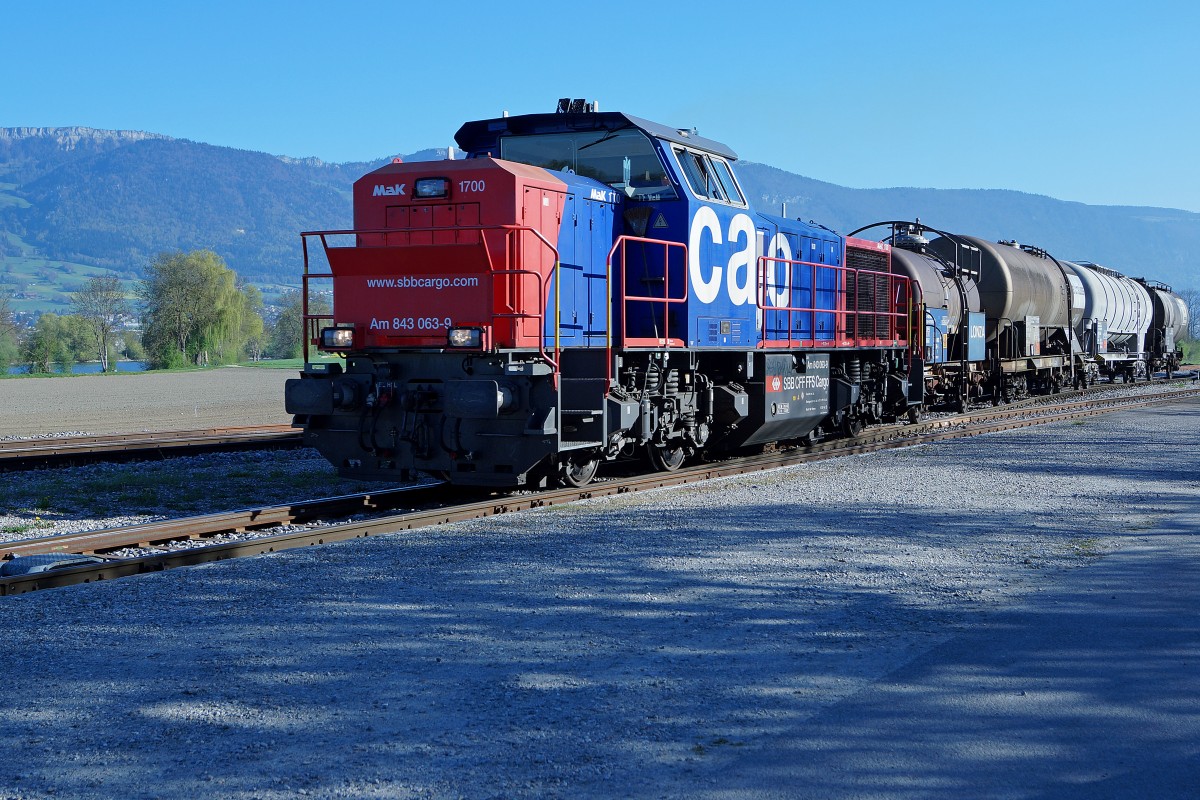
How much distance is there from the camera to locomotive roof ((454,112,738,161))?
446 inches

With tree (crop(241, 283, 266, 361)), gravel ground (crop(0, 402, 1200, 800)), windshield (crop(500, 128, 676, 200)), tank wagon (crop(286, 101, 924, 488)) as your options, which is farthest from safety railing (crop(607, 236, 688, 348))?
tree (crop(241, 283, 266, 361))

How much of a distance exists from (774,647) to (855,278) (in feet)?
38.5

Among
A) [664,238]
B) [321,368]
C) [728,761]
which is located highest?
[664,238]

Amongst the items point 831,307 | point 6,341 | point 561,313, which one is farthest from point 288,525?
point 6,341

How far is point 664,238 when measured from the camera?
1141cm

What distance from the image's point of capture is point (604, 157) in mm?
11594

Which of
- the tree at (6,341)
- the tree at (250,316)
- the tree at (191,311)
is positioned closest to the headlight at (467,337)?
the tree at (6,341)

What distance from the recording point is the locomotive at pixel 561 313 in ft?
32.5

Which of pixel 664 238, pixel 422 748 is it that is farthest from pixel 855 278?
pixel 422 748

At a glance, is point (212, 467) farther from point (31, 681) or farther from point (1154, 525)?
point (1154, 525)

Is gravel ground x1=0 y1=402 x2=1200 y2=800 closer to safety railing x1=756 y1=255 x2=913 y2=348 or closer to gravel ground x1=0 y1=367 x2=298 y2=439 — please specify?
safety railing x1=756 y1=255 x2=913 y2=348

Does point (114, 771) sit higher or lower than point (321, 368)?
lower

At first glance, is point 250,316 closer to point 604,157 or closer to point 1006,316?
point 1006,316

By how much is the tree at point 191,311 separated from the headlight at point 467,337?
83826mm
